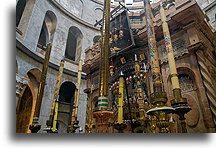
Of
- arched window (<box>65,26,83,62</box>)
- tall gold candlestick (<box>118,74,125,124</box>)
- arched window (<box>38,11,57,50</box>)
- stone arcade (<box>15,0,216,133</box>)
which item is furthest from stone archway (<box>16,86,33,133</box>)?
arched window (<box>65,26,83,62</box>)

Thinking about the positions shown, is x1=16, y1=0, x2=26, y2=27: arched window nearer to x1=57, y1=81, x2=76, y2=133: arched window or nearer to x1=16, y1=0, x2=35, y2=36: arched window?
x1=16, y1=0, x2=35, y2=36: arched window

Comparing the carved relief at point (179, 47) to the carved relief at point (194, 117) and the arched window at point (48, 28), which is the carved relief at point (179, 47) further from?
the arched window at point (48, 28)

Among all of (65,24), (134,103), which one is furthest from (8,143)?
(65,24)

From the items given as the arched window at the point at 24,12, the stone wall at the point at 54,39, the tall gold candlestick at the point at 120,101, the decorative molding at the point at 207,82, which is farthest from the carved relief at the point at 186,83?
the arched window at the point at 24,12

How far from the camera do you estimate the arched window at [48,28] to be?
24.1 feet

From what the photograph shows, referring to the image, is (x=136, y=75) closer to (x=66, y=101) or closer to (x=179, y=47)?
(x=179, y=47)

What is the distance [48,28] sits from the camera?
764cm

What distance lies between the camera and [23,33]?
15.9 ft

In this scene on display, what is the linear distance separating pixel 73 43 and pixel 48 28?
2056mm

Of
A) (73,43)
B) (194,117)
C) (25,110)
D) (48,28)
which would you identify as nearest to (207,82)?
(194,117)

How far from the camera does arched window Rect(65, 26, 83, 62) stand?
9.10 meters

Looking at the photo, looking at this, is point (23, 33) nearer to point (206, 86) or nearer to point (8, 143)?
point (8, 143)

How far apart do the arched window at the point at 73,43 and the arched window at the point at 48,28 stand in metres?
1.29

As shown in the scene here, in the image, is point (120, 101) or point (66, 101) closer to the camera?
point (120, 101)
